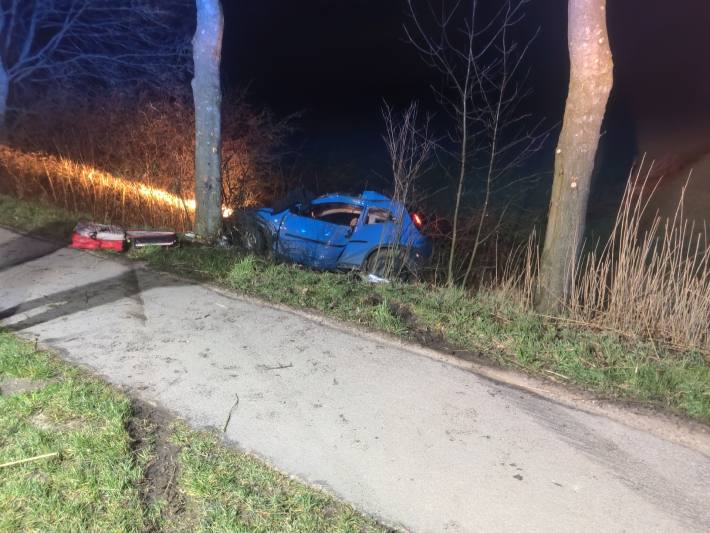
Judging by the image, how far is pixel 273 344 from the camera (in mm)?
4938

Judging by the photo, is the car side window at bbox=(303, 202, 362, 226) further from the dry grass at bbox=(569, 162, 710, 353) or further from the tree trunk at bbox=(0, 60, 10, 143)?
the tree trunk at bbox=(0, 60, 10, 143)

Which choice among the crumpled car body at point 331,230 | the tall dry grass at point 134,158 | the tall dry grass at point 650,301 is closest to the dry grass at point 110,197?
the tall dry grass at point 134,158

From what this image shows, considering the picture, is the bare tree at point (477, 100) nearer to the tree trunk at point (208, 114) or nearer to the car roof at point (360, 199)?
the car roof at point (360, 199)

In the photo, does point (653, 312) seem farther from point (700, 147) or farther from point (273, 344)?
point (700, 147)

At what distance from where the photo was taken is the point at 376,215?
943 cm

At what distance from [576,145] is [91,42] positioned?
15.0 m

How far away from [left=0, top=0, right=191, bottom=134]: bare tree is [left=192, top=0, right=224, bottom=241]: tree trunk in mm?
7171

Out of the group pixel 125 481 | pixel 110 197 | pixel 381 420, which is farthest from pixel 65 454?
pixel 110 197

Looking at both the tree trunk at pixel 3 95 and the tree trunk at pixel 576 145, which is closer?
the tree trunk at pixel 576 145

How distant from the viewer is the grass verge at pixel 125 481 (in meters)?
2.83

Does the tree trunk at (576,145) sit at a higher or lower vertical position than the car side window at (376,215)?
higher

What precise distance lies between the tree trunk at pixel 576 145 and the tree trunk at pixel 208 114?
15.6ft

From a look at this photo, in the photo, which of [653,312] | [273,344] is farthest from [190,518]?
[653,312]

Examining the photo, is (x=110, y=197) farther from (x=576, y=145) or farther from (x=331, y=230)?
(x=576, y=145)
